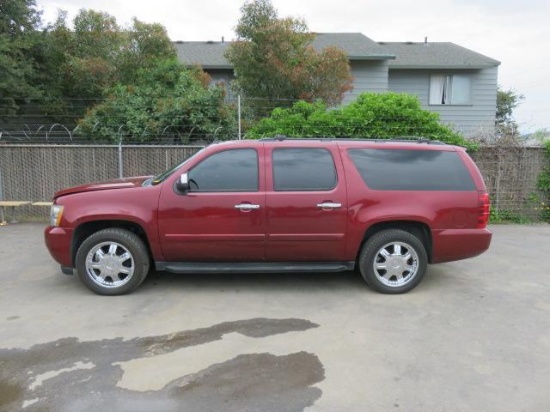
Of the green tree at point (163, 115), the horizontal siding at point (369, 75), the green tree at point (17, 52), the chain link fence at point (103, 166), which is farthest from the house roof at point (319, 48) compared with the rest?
the chain link fence at point (103, 166)

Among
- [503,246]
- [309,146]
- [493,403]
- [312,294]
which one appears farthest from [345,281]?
[503,246]

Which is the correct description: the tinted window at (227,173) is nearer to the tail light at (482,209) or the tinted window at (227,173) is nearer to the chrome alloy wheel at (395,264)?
the chrome alloy wheel at (395,264)

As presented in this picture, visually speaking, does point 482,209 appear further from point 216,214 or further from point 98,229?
point 98,229

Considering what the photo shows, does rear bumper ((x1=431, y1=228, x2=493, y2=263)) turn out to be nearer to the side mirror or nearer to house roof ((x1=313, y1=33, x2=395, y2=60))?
the side mirror

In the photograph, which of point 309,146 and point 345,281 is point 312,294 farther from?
point 309,146

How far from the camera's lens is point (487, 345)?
13.5 ft

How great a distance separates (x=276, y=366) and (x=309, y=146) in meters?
2.69

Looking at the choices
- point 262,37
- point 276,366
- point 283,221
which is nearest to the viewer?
point 276,366

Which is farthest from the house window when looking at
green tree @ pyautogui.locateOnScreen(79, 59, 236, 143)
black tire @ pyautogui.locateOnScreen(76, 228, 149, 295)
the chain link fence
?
black tire @ pyautogui.locateOnScreen(76, 228, 149, 295)

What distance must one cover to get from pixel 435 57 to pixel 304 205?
14.8 metres

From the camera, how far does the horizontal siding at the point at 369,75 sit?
16.5 m

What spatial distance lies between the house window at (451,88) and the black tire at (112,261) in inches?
596

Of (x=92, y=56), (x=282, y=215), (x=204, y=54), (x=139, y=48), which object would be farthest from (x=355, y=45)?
(x=282, y=215)

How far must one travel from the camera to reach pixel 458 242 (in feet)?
17.8
